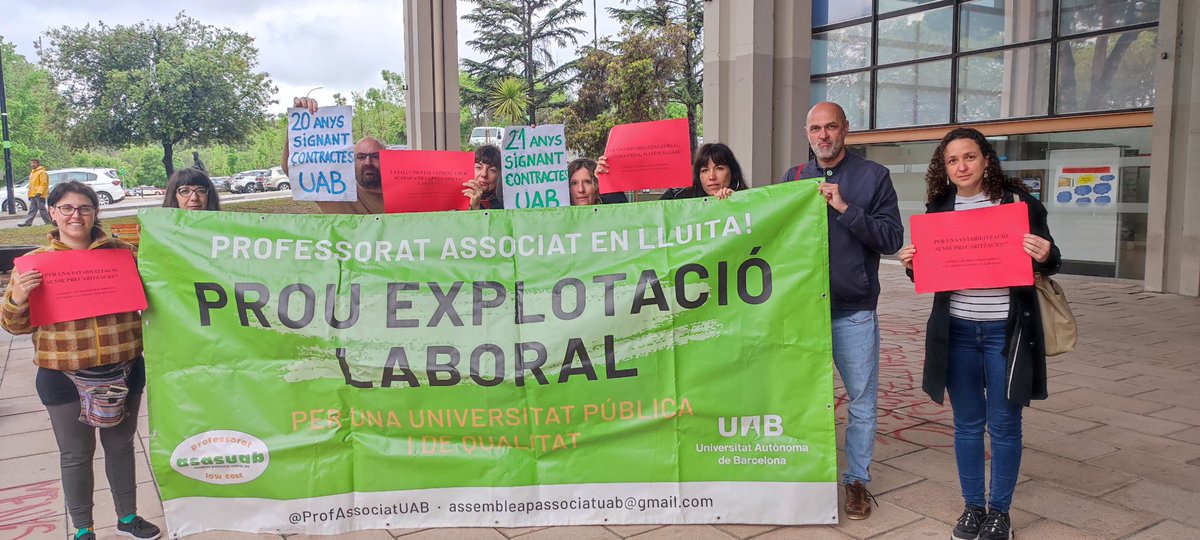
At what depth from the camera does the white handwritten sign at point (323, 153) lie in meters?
4.50

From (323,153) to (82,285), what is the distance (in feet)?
4.97

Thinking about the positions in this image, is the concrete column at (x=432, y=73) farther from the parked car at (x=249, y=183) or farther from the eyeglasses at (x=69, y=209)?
the parked car at (x=249, y=183)

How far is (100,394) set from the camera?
3344mm

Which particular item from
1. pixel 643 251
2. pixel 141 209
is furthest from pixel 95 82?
pixel 643 251

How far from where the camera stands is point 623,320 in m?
3.54

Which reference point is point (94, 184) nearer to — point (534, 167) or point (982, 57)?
point (982, 57)

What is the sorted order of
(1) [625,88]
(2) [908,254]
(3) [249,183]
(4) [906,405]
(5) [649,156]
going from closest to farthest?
(2) [908,254] → (5) [649,156] → (4) [906,405] → (3) [249,183] → (1) [625,88]

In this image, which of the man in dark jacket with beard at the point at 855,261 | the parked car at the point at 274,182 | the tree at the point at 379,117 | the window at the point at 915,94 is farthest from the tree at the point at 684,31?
the man in dark jacket with beard at the point at 855,261

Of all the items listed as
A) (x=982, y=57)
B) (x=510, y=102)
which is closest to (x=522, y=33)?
(x=510, y=102)

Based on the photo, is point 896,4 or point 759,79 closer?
point 759,79

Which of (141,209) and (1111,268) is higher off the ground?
(141,209)

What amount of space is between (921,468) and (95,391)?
12.9 ft

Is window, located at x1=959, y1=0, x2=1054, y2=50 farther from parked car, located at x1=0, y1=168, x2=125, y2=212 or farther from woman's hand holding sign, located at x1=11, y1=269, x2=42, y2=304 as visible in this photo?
parked car, located at x1=0, y1=168, x2=125, y2=212

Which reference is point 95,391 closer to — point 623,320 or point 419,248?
point 419,248
